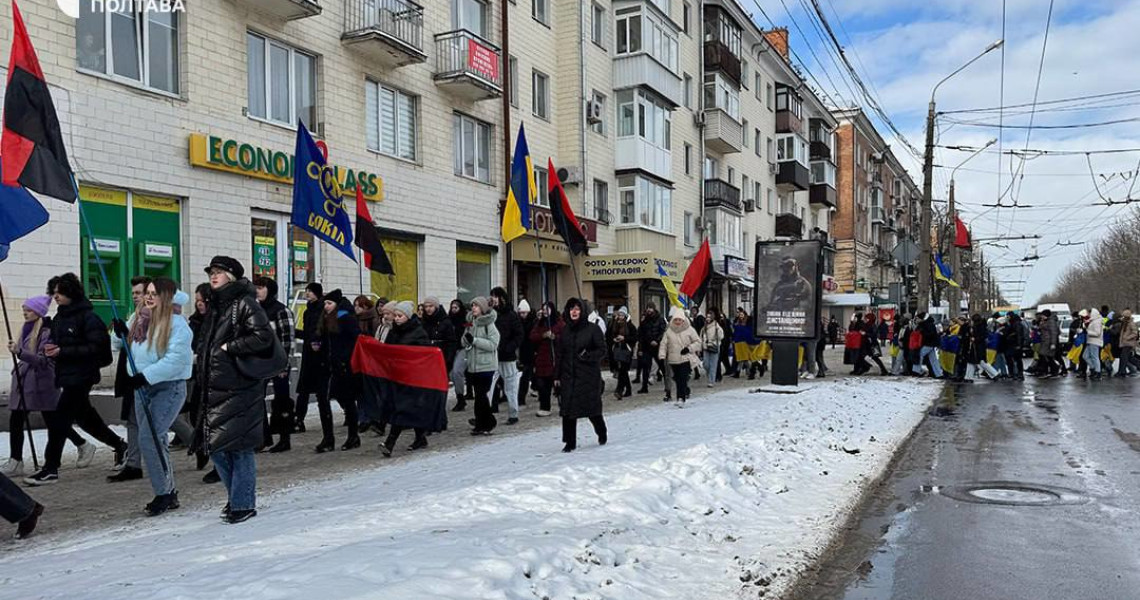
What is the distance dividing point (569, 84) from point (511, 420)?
15948mm

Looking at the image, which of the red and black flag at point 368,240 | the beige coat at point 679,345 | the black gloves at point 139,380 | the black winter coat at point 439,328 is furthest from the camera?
the red and black flag at point 368,240

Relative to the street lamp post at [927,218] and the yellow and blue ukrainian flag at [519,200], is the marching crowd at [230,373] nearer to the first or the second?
the yellow and blue ukrainian flag at [519,200]

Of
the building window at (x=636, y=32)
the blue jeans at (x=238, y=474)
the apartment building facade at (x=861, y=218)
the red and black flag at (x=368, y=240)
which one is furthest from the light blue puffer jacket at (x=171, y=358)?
the apartment building facade at (x=861, y=218)

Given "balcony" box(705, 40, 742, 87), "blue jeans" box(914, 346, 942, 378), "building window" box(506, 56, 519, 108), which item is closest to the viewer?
"blue jeans" box(914, 346, 942, 378)

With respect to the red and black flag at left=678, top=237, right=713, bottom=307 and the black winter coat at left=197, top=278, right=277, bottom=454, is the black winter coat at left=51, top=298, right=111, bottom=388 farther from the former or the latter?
the red and black flag at left=678, top=237, right=713, bottom=307

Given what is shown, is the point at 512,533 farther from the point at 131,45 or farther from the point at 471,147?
the point at 471,147

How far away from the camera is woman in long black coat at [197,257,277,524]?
5.54m

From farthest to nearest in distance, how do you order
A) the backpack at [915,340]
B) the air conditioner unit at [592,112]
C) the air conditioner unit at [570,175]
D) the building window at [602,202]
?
1. the building window at [602,202]
2. the air conditioner unit at [592,112]
3. the air conditioner unit at [570,175]
4. the backpack at [915,340]

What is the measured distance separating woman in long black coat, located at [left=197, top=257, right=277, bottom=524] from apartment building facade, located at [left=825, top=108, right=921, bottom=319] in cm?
5189

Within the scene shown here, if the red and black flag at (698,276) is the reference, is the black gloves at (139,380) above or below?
below

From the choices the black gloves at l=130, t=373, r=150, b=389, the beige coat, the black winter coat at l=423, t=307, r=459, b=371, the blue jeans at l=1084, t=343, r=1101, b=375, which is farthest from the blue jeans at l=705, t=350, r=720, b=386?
the black gloves at l=130, t=373, r=150, b=389

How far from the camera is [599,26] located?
2734 centimetres

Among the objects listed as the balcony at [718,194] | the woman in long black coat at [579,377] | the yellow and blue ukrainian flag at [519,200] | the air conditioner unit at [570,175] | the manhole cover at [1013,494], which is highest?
the balcony at [718,194]

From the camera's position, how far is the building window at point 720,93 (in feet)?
114
